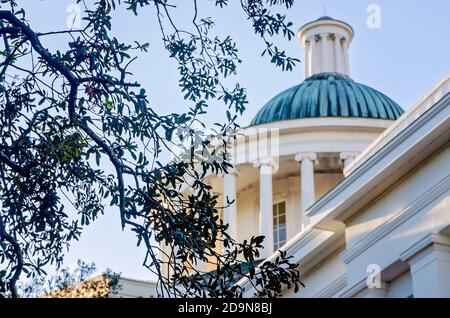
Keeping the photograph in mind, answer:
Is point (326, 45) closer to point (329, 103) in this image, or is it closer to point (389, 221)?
point (329, 103)

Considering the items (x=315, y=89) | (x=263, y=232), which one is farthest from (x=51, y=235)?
(x=315, y=89)

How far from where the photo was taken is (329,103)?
41375mm

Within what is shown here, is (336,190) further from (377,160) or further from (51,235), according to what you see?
(51,235)

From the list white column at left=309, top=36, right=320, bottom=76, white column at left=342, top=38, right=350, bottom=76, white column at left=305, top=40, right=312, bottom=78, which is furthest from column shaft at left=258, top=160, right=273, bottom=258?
white column at left=342, top=38, right=350, bottom=76

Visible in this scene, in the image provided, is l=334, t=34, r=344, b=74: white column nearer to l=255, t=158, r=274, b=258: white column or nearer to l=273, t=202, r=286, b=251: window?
l=255, t=158, r=274, b=258: white column

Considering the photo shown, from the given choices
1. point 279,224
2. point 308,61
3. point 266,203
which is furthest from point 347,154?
point 308,61

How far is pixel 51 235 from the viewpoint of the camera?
31.3ft

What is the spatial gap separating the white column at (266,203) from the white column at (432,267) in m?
20.5

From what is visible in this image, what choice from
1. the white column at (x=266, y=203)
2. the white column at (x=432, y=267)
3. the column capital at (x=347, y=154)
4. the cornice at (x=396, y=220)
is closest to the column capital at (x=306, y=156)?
the column capital at (x=347, y=154)

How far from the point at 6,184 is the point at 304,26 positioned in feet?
123

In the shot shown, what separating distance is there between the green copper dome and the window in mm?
3546

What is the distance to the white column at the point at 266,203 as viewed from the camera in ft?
128

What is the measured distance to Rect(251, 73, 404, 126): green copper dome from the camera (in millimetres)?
40906

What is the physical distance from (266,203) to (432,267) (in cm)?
2281
